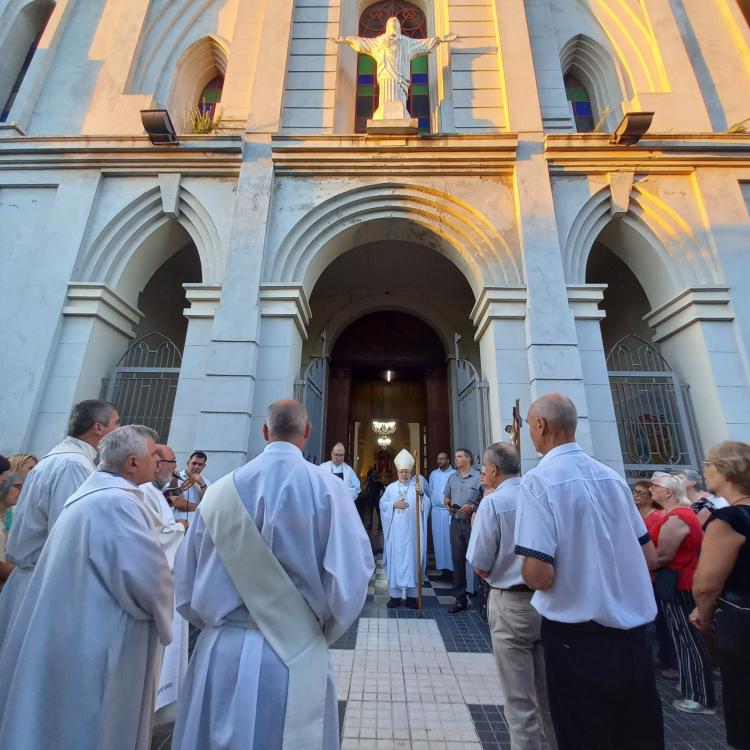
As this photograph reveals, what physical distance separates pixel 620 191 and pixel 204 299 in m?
6.88

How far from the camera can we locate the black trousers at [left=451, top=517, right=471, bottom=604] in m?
5.16

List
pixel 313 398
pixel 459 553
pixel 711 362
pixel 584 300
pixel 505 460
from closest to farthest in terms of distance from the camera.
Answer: pixel 505 460 < pixel 459 553 < pixel 711 362 < pixel 584 300 < pixel 313 398

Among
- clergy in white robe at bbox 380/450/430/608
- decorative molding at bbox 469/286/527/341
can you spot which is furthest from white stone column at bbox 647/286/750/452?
clergy in white robe at bbox 380/450/430/608

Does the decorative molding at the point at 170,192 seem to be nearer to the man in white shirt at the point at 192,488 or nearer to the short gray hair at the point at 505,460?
the man in white shirt at the point at 192,488

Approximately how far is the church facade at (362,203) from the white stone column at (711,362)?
30 mm

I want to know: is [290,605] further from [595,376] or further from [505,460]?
[595,376]

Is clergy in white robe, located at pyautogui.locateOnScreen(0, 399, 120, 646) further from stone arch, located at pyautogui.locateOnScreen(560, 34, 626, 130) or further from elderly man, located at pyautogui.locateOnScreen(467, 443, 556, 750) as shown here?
stone arch, located at pyautogui.locateOnScreen(560, 34, 626, 130)

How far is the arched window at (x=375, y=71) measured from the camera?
886cm

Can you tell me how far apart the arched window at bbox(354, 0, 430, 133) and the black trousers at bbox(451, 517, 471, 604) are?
7.60m

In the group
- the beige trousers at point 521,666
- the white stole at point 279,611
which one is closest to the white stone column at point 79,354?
the white stole at point 279,611

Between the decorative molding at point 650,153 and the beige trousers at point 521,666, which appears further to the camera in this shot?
the decorative molding at point 650,153

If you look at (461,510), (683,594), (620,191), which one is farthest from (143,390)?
(620,191)

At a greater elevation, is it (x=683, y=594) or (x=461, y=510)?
(x=461, y=510)

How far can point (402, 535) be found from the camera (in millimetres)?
5688
